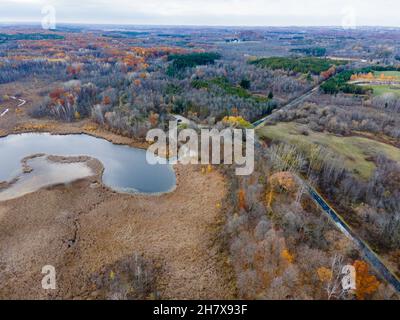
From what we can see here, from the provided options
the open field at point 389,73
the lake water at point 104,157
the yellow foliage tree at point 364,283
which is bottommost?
the yellow foliage tree at point 364,283

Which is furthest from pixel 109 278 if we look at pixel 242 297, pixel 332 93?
pixel 332 93

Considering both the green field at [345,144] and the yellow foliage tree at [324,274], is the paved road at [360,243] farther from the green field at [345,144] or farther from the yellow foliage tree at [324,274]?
the green field at [345,144]

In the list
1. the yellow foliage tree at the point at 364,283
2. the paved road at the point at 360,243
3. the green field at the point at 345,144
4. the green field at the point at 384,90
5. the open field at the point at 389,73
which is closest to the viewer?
the yellow foliage tree at the point at 364,283

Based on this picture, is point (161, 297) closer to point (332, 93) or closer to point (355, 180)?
point (355, 180)

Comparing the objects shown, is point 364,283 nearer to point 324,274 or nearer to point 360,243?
point 324,274

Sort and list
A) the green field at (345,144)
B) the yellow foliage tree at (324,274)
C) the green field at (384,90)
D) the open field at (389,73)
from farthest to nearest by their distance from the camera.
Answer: the open field at (389,73), the green field at (384,90), the green field at (345,144), the yellow foliage tree at (324,274)

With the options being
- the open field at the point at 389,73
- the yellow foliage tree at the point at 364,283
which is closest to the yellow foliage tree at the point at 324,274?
the yellow foliage tree at the point at 364,283
